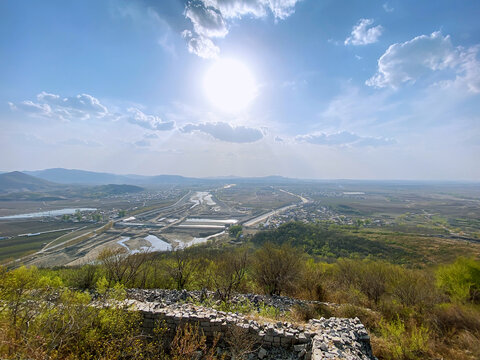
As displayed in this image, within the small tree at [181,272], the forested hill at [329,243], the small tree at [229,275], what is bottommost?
the forested hill at [329,243]

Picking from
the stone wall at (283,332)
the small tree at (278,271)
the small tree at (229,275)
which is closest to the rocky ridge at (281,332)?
the stone wall at (283,332)

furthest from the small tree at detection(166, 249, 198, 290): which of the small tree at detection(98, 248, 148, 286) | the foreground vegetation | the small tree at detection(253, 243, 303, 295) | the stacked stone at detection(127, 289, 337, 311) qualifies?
the small tree at detection(253, 243, 303, 295)

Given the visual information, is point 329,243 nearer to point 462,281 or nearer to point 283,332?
point 462,281

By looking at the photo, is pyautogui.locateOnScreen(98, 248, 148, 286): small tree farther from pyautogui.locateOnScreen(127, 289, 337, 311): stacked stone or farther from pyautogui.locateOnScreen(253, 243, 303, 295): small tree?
pyautogui.locateOnScreen(253, 243, 303, 295): small tree

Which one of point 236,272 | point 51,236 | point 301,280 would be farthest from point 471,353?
point 51,236

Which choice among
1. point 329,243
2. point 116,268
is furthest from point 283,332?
point 329,243

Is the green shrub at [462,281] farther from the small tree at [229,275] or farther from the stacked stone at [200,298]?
the small tree at [229,275]

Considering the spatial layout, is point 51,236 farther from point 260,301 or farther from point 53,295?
point 260,301
